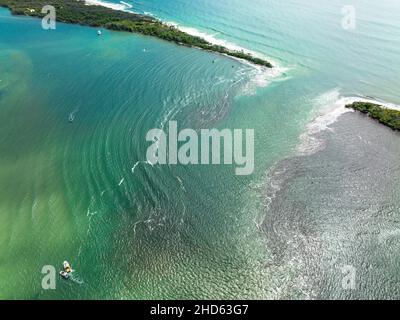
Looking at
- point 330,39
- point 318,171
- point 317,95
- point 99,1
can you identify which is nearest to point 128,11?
point 99,1

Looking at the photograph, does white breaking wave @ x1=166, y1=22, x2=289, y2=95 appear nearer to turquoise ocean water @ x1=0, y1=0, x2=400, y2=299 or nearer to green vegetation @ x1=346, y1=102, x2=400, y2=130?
turquoise ocean water @ x1=0, y1=0, x2=400, y2=299

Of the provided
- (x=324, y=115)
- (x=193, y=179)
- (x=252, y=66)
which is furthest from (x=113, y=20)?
(x=193, y=179)

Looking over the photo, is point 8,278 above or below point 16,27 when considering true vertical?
below

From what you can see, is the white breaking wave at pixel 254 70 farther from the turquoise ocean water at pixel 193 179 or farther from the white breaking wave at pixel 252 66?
the turquoise ocean water at pixel 193 179

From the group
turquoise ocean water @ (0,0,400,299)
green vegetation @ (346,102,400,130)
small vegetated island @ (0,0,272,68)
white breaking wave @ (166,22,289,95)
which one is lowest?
turquoise ocean water @ (0,0,400,299)

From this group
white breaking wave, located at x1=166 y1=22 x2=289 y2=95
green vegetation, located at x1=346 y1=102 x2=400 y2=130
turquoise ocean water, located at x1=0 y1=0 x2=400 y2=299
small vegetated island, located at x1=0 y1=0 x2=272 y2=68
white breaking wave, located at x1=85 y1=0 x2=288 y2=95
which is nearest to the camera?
turquoise ocean water, located at x1=0 y1=0 x2=400 y2=299

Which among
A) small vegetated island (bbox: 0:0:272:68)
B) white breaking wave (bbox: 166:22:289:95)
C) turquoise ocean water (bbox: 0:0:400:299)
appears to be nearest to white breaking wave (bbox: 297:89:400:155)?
turquoise ocean water (bbox: 0:0:400:299)

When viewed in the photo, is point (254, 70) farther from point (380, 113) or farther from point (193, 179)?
point (193, 179)
